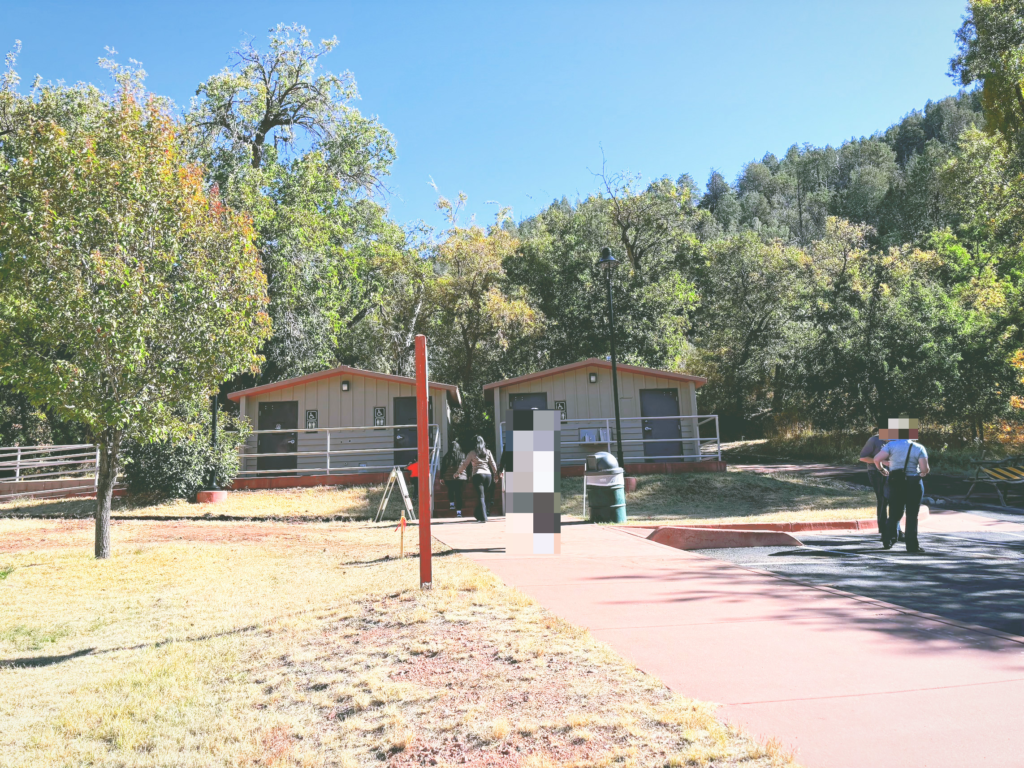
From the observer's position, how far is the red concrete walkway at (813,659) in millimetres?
3443

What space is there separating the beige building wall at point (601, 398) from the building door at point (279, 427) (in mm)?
6245

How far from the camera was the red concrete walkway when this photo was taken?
3.44m

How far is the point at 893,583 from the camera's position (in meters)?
7.30

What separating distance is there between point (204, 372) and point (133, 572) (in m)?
3.05

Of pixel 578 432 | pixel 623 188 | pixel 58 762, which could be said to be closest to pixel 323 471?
pixel 578 432

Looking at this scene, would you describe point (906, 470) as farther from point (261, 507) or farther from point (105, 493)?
point (261, 507)

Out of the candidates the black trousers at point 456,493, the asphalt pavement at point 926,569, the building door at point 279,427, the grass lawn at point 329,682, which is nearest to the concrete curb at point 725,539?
the asphalt pavement at point 926,569

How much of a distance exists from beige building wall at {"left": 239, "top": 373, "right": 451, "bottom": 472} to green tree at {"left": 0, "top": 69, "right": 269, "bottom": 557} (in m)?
10.1

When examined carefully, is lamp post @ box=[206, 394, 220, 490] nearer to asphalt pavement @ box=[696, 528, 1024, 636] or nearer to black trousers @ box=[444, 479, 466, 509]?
black trousers @ box=[444, 479, 466, 509]

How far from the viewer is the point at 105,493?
10805mm

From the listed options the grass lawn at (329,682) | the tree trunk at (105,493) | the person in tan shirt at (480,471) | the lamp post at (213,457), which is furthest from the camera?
the lamp post at (213,457)

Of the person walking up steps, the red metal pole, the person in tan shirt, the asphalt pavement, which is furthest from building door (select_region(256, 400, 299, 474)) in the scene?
the person walking up steps

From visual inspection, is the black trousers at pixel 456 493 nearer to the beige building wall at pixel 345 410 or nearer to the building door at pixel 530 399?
the beige building wall at pixel 345 410

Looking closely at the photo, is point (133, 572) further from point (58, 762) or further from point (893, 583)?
point (893, 583)
